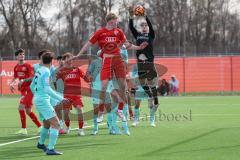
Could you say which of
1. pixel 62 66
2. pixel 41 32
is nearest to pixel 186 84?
pixel 62 66

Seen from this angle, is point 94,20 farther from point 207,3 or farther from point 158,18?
point 207,3

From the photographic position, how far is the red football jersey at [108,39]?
41.2 feet

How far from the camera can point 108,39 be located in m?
12.5

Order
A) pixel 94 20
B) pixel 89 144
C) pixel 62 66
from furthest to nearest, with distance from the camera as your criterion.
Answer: pixel 94 20, pixel 62 66, pixel 89 144

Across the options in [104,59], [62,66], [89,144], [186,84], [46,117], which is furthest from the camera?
[186,84]

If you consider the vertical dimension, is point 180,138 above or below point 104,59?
below

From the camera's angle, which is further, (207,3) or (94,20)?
(207,3)

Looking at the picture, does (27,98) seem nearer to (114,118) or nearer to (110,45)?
(114,118)

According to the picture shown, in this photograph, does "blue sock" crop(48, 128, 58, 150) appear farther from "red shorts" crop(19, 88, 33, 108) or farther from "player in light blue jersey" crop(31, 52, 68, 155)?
"red shorts" crop(19, 88, 33, 108)

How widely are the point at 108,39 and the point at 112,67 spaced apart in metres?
0.70

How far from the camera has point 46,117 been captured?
966 cm

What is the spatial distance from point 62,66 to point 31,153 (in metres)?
4.50

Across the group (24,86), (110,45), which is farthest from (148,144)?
(24,86)

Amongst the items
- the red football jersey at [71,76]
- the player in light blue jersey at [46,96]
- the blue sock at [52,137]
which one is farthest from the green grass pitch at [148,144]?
the red football jersey at [71,76]
